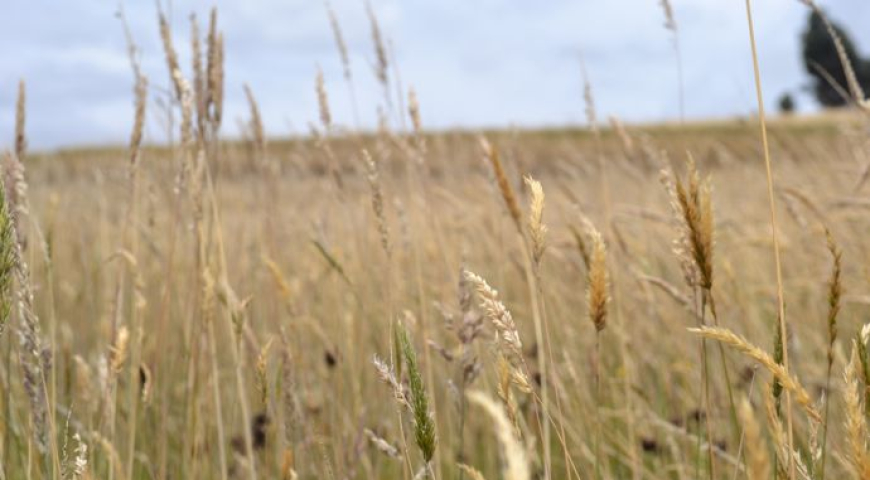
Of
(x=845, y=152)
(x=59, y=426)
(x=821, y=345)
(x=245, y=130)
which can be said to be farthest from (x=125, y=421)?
(x=845, y=152)

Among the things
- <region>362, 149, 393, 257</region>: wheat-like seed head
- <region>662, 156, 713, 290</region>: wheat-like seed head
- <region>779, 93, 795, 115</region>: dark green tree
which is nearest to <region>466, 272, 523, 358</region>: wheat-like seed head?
<region>662, 156, 713, 290</region>: wheat-like seed head

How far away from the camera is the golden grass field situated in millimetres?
899

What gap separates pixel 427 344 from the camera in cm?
143

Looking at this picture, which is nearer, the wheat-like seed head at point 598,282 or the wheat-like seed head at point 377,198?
the wheat-like seed head at point 598,282

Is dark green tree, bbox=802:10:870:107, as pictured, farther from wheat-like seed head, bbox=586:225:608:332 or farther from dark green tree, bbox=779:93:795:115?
wheat-like seed head, bbox=586:225:608:332

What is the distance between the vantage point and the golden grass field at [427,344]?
90cm

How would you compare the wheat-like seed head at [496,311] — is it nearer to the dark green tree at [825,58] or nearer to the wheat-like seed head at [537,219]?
the wheat-like seed head at [537,219]

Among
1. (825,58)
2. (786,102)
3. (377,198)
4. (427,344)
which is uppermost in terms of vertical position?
(825,58)

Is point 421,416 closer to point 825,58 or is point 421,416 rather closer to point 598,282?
point 598,282

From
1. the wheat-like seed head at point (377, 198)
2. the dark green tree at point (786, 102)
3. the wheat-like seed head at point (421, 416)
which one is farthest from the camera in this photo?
the dark green tree at point (786, 102)

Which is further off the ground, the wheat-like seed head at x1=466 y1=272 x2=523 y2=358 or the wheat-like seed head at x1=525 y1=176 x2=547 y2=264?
the wheat-like seed head at x1=525 y1=176 x2=547 y2=264

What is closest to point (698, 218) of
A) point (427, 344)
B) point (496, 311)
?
point (496, 311)

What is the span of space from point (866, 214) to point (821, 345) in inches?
31.7

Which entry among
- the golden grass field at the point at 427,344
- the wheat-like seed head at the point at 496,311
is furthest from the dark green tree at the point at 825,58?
the wheat-like seed head at the point at 496,311
